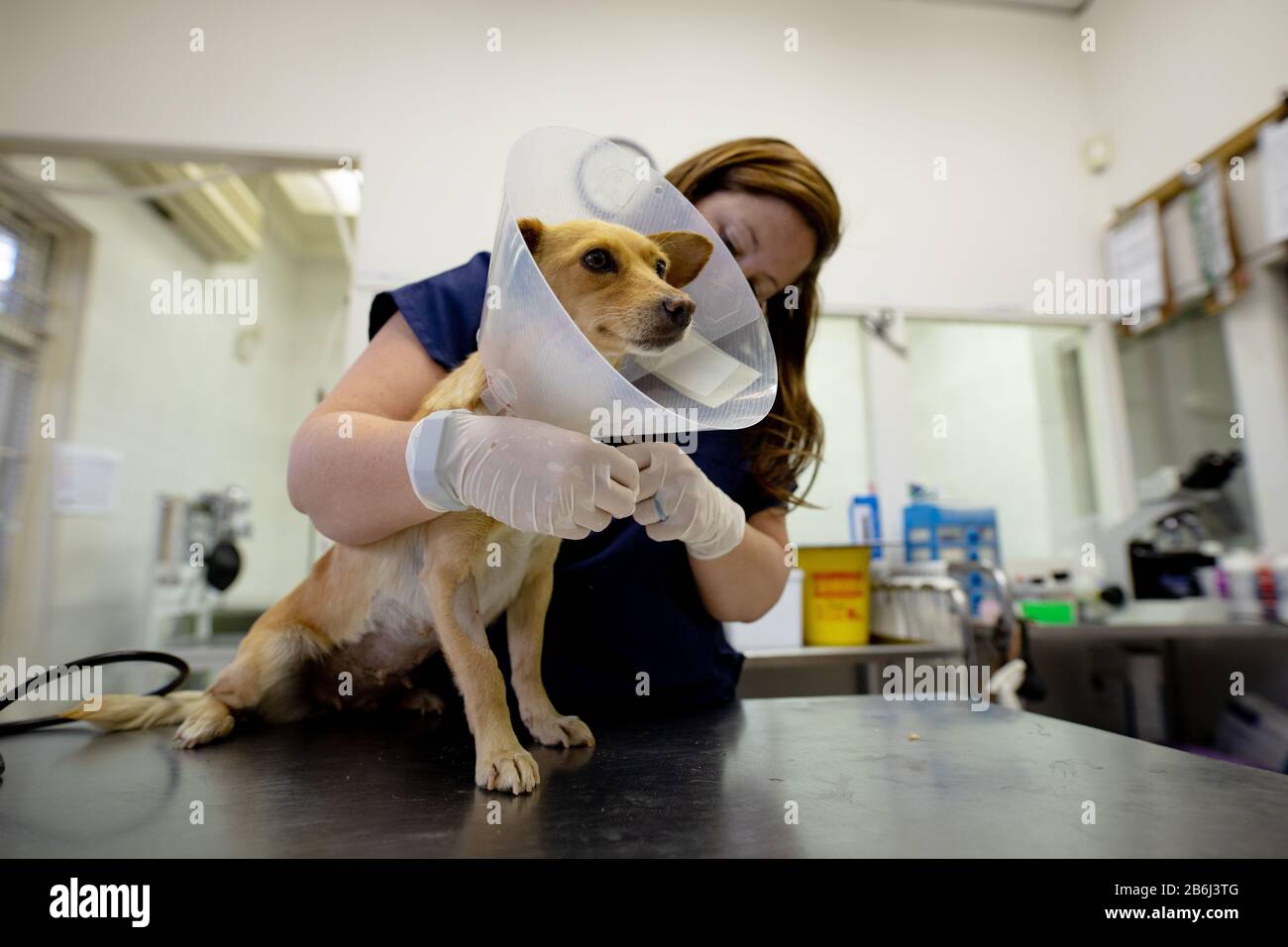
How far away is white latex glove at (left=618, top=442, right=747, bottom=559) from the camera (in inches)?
27.8

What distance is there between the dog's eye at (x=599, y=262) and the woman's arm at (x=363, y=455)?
242 mm

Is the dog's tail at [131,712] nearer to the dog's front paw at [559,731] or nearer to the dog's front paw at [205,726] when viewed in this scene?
the dog's front paw at [205,726]

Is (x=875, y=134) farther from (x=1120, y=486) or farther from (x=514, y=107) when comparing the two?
(x=1120, y=486)

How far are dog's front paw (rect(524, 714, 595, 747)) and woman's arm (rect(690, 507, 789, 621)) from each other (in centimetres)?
31

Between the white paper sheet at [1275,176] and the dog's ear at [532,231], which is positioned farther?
the white paper sheet at [1275,176]

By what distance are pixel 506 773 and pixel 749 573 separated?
52 cm

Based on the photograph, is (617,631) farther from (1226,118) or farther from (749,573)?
(1226,118)

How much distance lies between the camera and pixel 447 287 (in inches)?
36.4

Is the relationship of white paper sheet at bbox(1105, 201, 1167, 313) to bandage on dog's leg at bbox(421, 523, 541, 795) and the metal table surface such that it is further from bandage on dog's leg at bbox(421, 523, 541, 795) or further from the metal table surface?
bandage on dog's leg at bbox(421, 523, 541, 795)

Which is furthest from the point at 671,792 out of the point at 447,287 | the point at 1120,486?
the point at 1120,486

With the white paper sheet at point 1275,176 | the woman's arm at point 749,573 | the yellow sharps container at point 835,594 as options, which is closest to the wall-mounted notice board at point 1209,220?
the white paper sheet at point 1275,176

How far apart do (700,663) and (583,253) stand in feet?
2.07

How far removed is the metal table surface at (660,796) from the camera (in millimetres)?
417
